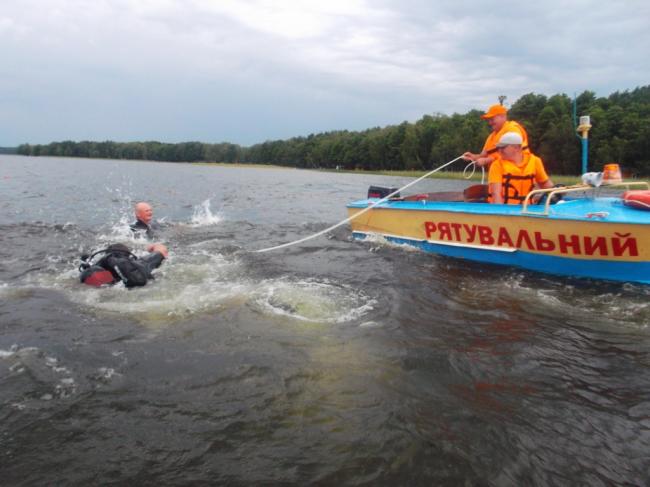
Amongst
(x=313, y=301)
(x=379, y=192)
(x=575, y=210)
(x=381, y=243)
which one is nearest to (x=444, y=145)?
(x=379, y=192)

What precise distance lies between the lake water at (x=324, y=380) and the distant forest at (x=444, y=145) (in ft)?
138

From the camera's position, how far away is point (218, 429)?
3.18 meters

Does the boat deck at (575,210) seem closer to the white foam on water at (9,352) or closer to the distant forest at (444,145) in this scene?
the white foam on water at (9,352)

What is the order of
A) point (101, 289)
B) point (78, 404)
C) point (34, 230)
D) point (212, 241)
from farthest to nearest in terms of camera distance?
1. point (34, 230)
2. point (212, 241)
3. point (101, 289)
4. point (78, 404)

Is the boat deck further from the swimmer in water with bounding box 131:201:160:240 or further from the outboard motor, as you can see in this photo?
the swimmer in water with bounding box 131:201:160:240

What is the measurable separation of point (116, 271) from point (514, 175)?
21.8 ft


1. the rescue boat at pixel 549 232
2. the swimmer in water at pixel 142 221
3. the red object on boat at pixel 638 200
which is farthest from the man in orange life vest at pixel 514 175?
the swimmer in water at pixel 142 221

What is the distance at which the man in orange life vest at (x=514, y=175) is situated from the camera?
8016 millimetres

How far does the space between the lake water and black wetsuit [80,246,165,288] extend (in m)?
0.17

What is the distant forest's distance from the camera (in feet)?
194

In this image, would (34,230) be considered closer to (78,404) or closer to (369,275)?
(369,275)

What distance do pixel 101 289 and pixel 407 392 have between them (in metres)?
4.63

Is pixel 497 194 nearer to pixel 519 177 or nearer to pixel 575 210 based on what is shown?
pixel 519 177

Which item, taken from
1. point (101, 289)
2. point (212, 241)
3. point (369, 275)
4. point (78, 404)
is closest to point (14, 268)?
point (101, 289)
